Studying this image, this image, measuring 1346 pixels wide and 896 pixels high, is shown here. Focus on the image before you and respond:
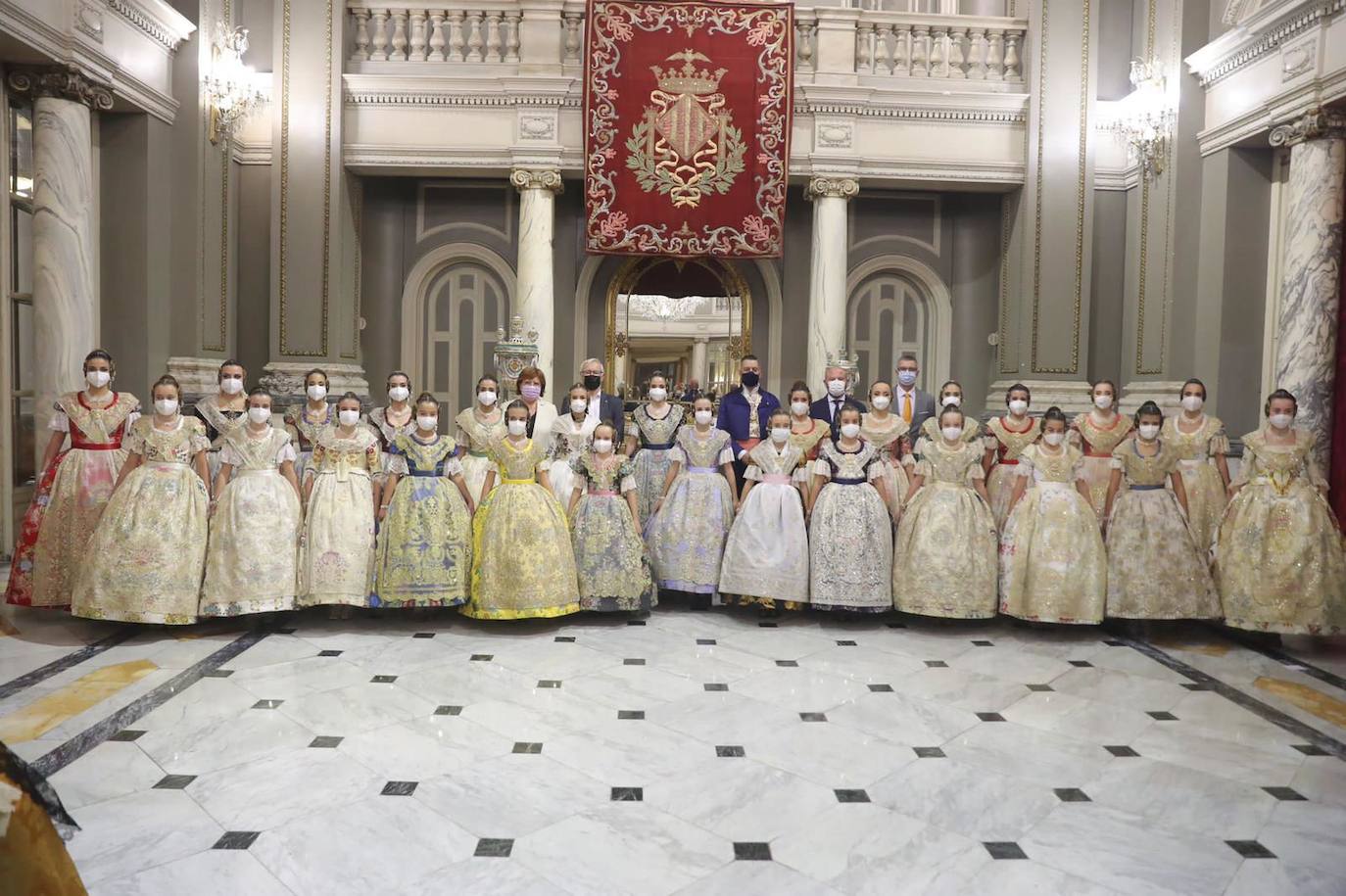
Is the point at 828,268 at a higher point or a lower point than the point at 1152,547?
higher

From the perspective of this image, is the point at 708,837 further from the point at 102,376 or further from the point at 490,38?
the point at 490,38

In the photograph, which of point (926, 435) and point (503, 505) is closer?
point (503, 505)

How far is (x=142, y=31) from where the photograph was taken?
24.6 ft

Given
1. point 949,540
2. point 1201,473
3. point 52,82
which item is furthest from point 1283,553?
point 52,82

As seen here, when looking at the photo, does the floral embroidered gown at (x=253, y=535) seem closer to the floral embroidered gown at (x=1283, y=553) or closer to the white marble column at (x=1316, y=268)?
the floral embroidered gown at (x=1283, y=553)

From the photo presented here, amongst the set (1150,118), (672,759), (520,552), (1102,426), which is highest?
(1150,118)

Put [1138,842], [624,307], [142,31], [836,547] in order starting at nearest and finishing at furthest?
[1138,842] → [836,547] → [142,31] → [624,307]

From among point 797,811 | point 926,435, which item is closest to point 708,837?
point 797,811

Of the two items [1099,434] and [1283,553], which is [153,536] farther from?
[1283,553]

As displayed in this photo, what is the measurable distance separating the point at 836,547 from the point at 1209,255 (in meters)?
4.70

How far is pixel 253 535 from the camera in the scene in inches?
209

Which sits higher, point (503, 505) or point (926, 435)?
point (926, 435)

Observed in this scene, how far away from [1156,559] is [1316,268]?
10.1ft

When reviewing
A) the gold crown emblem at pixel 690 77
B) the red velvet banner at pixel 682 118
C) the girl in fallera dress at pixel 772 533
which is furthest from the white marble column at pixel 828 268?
the girl in fallera dress at pixel 772 533
